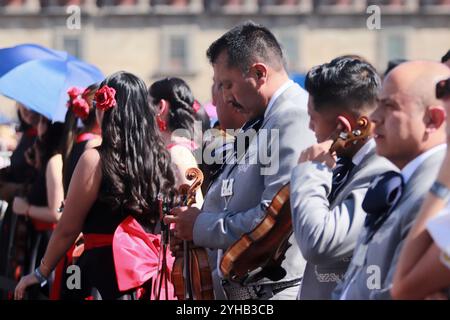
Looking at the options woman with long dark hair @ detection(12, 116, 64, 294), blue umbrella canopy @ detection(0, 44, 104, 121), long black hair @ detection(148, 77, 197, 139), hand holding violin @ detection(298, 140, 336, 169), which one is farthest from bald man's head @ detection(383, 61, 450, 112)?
blue umbrella canopy @ detection(0, 44, 104, 121)

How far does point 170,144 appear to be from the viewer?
22.2 feet

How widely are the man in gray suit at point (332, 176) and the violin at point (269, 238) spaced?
5 cm

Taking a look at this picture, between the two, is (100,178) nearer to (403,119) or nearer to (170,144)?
(170,144)

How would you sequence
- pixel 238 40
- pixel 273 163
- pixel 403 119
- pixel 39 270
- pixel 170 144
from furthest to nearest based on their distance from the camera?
pixel 170 144
pixel 39 270
pixel 238 40
pixel 273 163
pixel 403 119

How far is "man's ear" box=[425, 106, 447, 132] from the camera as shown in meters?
3.88

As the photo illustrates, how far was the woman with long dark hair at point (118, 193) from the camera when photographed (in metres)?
5.85

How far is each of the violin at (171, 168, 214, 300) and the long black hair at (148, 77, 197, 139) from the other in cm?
216

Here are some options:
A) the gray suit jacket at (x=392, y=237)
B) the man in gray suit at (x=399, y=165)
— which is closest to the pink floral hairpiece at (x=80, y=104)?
the man in gray suit at (x=399, y=165)

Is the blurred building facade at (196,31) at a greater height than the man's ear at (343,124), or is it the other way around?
the man's ear at (343,124)

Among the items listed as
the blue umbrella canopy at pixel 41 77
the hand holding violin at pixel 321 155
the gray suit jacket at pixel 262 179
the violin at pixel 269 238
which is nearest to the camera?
the hand holding violin at pixel 321 155

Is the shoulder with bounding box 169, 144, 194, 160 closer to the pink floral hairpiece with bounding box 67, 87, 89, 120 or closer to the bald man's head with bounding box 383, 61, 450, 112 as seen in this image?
the pink floral hairpiece with bounding box 67, 87, 89, 120

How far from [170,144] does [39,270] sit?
1.09 meters

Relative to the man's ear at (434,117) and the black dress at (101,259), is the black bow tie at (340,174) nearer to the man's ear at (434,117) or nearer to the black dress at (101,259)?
the man's ear at (434,117)

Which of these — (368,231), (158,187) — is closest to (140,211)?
(158,187)
